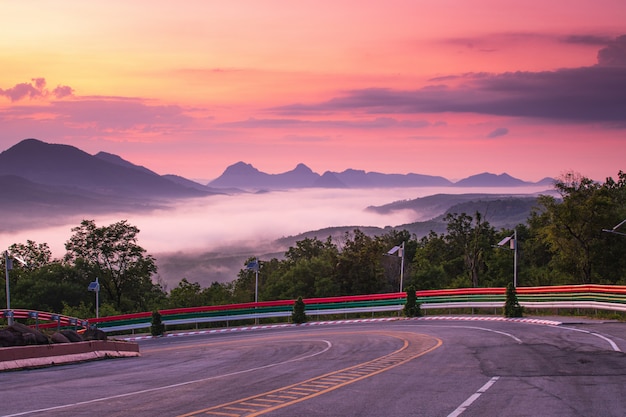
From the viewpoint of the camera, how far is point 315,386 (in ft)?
52.5

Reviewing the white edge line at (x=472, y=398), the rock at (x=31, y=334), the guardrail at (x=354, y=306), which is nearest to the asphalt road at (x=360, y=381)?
the white edge line at (x=472, y=398)

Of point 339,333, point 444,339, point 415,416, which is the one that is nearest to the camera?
point 415,416

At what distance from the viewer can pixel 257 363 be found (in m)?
23.5

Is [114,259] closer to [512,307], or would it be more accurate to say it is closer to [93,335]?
[512,307]

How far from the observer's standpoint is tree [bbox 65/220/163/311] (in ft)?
339

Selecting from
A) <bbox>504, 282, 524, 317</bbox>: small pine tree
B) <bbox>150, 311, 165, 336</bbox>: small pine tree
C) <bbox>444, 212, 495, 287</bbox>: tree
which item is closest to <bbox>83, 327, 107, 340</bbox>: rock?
<bbox>150, 311, 165, 336</bbox>: small pine tree

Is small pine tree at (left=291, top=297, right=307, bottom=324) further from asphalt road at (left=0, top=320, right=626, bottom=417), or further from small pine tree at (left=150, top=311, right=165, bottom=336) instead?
asphalt road at (left=0, top=320, right=626, bottom=417)

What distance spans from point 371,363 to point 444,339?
353 inches

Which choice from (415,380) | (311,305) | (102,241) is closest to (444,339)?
(415,380)

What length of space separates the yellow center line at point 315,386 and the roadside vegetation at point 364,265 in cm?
4976

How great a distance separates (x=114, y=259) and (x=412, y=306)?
6636 centimetres

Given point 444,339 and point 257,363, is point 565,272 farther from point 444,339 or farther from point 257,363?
point 257,363

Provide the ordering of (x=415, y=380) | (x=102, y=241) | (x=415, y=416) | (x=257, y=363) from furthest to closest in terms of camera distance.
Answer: (x=102, y=241) → (x=257, y=363) → (x=415, y=380) → (x=415, y=416)

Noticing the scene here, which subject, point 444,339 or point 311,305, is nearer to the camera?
point 444,339
